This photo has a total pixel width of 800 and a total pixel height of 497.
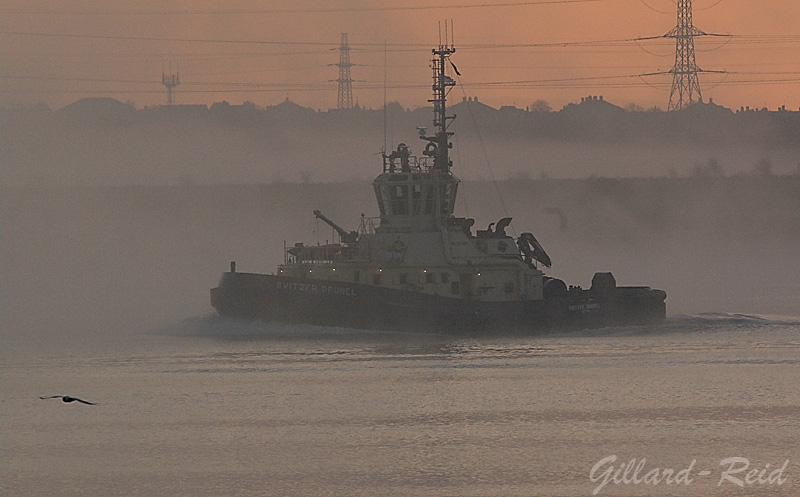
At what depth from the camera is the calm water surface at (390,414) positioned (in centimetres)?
2394

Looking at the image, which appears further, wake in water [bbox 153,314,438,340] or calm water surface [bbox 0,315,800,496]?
wake in water [bbox 153,314,438,340]

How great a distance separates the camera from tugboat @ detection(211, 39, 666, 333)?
4269 cm

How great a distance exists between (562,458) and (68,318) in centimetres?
3694

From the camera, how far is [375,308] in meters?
42.4

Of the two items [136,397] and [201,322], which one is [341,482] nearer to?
[136,397]

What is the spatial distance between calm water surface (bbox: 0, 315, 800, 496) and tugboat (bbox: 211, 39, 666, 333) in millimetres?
887

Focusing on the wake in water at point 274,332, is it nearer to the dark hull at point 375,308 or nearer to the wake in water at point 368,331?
the wake in water at point 368,331

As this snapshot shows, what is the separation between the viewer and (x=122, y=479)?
2391 cm

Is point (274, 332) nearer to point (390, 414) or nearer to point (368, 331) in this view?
point (368, 331)
